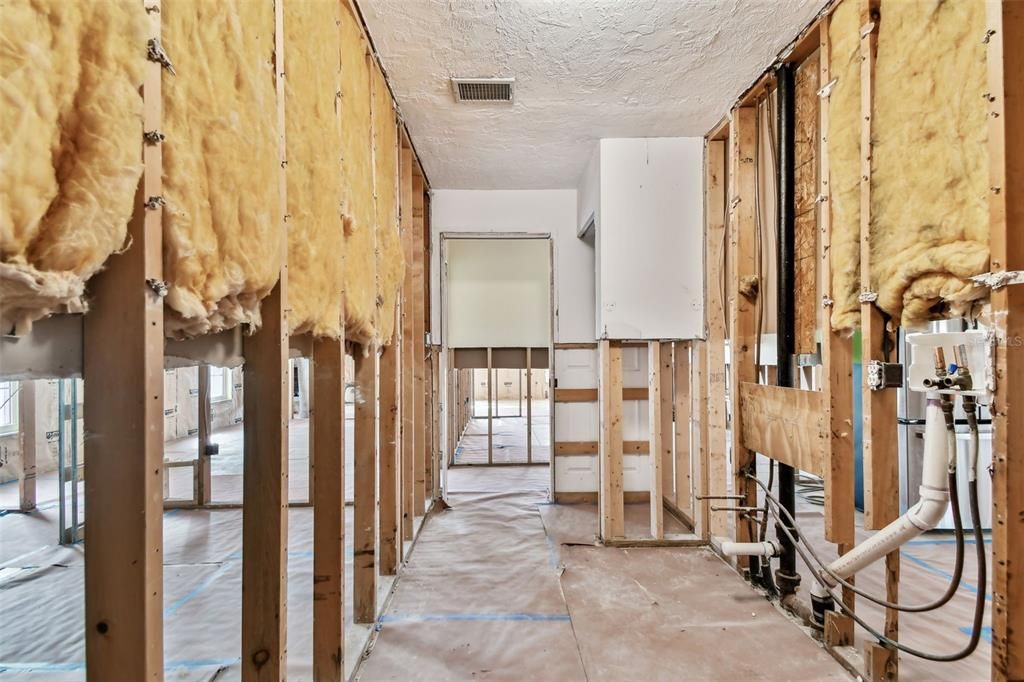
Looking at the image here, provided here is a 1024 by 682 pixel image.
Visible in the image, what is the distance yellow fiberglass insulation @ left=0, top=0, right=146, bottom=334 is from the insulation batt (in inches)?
80.2

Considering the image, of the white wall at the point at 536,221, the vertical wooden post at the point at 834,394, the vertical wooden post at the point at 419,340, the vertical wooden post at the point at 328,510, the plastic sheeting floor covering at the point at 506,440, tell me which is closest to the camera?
the vertical wooden post at the point at 328,510

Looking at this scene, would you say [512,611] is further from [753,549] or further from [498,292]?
[498,292]

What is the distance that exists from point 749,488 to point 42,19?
3.02 metres

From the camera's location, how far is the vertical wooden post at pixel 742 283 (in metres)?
2.75

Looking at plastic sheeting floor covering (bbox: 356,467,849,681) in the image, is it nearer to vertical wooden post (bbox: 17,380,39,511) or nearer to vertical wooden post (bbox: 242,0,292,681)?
vertical wooden post (bbox: 242,0,292,681)

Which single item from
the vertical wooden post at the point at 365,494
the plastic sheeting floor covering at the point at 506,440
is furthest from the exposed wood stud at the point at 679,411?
the vertical wooden post at the point at 365,494

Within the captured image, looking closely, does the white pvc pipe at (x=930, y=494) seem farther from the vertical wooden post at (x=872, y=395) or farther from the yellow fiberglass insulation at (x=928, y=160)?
the yellow fiberglass insulation at (x=928, y=160)

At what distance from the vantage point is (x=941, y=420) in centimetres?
164

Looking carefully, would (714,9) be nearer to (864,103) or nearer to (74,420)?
(864,103)

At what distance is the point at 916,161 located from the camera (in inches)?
66.1

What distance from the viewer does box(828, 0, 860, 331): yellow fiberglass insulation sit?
1915 millimetres

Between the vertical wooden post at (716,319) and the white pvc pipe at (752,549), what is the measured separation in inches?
18.5

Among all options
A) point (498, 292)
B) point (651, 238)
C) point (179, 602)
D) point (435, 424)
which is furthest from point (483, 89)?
point (498, 292)

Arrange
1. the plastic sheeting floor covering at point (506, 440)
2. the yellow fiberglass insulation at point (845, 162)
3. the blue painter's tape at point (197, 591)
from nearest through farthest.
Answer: the yellow fiberglass insulation at point (845, 162)
the blue painter's tape at point (197, 591)
the plastic sheeting floor covering at point (506, 440)
